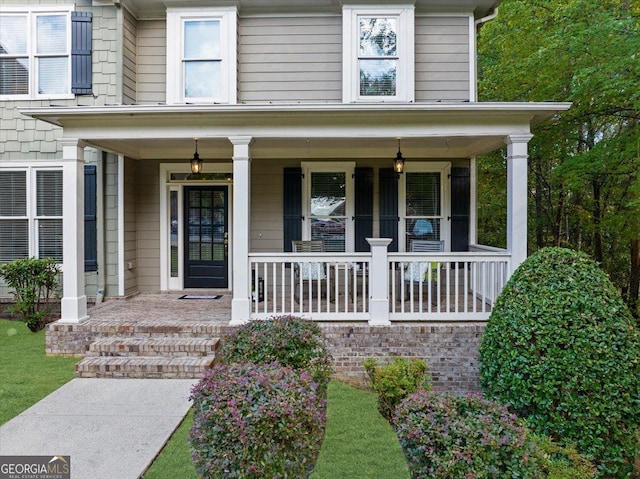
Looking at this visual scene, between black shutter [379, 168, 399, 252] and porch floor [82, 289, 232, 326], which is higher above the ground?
black shutter [379, 168, 399, 252]

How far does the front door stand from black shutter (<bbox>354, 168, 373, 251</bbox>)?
95.7 inches

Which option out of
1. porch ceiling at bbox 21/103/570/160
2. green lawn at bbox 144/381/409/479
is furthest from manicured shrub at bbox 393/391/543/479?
porch ceiling at bbox 21/103/570/160

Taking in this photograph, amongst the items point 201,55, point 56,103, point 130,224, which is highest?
point 201,55

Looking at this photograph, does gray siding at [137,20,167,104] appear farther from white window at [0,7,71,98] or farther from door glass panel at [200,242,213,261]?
door glass panel at [200,242,213,261]

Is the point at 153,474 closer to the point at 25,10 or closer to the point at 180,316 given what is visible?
the point at 180,316

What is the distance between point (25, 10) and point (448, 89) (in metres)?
A: 7.36

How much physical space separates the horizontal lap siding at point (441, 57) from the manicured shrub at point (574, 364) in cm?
463

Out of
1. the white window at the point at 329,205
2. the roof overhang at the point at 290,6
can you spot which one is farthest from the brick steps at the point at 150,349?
the roof overhang at the point at 290,6

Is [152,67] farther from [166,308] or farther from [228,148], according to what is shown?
[166,308]

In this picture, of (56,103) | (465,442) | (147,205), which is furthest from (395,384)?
(56,103)

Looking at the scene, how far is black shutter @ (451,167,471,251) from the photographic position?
7230 millimetres

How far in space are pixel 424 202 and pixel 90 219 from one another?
577 cm

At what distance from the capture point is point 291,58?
7.28m

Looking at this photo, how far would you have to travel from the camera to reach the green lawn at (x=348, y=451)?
118 inches
